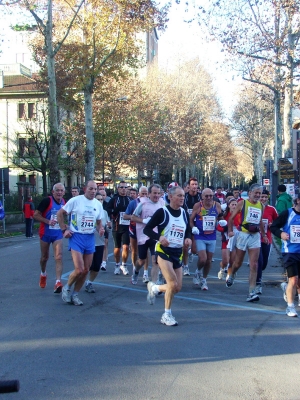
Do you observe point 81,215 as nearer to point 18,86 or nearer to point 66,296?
point 66,296

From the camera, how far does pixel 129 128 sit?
137ft

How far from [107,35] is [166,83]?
1953cm

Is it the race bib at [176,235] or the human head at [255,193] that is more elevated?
the human head at [255,193]

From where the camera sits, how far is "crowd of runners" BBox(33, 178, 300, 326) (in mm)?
7242

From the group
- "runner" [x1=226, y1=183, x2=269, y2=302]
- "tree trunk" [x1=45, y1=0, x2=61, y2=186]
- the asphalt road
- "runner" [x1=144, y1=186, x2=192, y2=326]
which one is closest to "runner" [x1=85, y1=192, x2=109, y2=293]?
the asphalt road

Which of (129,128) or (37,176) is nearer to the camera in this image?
(129,128)

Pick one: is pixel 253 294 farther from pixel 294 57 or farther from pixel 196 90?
pixel 196 90

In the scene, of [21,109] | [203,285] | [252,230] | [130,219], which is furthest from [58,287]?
[21,109]

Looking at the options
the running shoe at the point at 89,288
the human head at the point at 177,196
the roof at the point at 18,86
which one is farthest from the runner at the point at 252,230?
the roof at the point at 18,86

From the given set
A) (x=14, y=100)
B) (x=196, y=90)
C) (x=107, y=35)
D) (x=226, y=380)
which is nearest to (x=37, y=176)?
(x=14, y=100)

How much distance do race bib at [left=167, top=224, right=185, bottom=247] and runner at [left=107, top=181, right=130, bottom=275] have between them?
4669 mm

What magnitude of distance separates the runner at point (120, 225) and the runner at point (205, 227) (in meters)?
2.32

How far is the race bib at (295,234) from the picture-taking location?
778 centimetres

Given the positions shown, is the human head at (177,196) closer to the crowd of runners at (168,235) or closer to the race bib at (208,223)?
the crowd of runners at (168,235)
